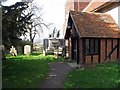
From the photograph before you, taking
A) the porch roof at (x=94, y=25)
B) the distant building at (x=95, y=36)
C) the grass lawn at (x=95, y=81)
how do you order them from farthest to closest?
the porch roof at (x=94, y=25), the distant building at (x=95, y=36), the grass lawn at (x=95, y=81)

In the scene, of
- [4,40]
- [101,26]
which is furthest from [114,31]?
[4,40]

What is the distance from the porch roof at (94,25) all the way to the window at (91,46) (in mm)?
618

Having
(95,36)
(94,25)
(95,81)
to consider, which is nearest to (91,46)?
(95,36)

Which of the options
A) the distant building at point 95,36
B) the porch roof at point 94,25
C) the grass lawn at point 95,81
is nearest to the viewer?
the grass lawn at point 95,81

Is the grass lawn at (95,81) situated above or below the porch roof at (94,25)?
below

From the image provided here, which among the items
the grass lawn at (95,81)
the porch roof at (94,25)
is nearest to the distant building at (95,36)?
the porch roof at (94,25)

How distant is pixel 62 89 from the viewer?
11.2 metres

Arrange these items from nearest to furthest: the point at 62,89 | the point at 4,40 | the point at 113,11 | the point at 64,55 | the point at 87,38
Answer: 1. the point at 62,89
2. the point at 4,40
3. the point at 87,38
4. the point at 113,11
5. the point at 64,55

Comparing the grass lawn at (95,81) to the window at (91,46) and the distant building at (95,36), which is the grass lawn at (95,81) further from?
the window at (91,46)

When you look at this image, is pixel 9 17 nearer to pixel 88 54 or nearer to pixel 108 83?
pixel 108 83

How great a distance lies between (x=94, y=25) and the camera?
22156 millimetres

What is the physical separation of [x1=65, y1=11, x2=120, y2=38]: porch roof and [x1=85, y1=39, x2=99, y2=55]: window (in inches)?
24.3

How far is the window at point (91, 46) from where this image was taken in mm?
20864

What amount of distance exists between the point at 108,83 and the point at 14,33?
549cm
